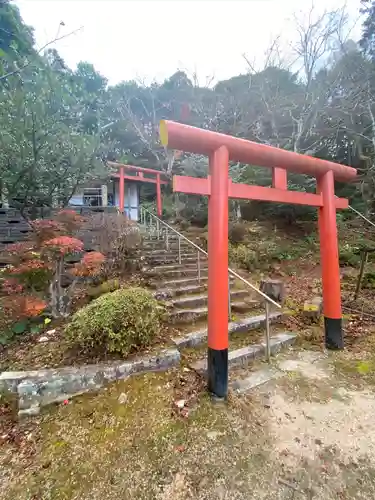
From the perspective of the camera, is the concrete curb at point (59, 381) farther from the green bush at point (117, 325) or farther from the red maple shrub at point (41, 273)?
the red maple shrub at point (41, 273)

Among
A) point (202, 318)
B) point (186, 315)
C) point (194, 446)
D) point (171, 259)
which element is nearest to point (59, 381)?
point (194, 446)

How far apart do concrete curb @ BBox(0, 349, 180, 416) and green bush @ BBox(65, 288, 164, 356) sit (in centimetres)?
18

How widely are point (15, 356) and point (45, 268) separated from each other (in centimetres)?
118

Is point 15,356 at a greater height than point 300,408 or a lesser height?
greater

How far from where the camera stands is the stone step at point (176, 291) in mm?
4059

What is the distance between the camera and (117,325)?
2.61 metres

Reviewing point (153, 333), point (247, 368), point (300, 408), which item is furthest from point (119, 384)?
point (300, 408)

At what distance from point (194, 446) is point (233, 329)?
1778 millimetres

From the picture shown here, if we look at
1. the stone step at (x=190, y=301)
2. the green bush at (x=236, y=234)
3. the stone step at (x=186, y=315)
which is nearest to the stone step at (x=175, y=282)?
the stone step at (x=190, y=301)

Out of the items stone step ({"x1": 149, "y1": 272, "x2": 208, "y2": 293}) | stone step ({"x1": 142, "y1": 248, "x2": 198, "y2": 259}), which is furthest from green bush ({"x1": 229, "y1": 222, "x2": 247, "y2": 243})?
stone step ({"x1": 149, "y1": 272, "x2": 208, "y2": 293})

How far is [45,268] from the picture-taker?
3609mm

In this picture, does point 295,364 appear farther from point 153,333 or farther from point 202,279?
point 202,279

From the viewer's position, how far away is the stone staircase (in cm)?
296

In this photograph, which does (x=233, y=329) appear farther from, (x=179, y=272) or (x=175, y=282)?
(x=179, y=272)
